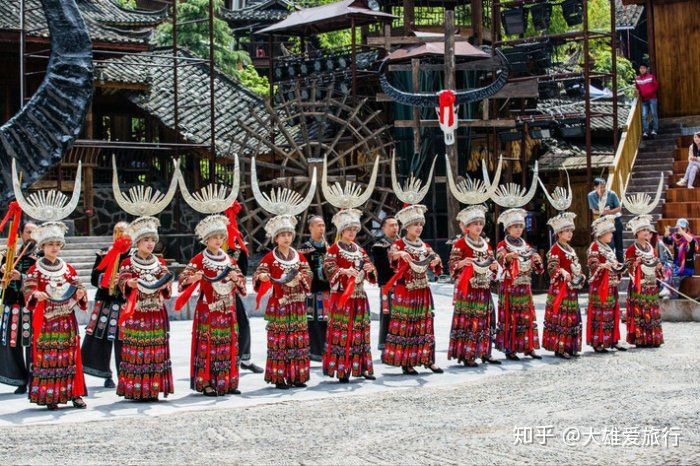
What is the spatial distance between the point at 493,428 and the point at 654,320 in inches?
242

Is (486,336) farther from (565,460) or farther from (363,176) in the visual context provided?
(363,176)

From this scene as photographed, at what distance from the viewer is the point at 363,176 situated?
2630 centimetres

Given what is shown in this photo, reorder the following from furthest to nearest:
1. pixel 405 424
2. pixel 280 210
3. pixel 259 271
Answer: pixel 280 210 → pixel 259 271 → pixel 405 424

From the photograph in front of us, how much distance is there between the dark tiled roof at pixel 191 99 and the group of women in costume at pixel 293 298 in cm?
1275

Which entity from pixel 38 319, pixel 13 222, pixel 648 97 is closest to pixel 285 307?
pixel 38 319

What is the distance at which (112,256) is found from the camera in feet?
36.8

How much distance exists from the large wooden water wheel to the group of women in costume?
36.1ft

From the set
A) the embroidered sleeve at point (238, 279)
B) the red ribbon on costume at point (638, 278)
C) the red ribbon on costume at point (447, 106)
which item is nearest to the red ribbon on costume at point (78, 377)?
the embroidered sleeve at point (238, 279)

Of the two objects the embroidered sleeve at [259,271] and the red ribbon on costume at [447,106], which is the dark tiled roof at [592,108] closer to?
the red ribbon on costume at [447,106]

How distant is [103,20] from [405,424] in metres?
19.1

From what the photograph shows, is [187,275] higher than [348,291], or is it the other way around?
[187,275]

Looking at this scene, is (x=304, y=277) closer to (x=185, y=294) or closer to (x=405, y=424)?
(x=185, y=294)

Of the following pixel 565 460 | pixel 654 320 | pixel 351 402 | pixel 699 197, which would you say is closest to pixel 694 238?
pixel 699 197

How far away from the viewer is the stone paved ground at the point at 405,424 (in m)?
8.09
